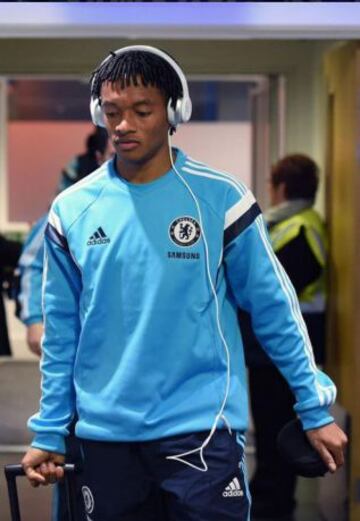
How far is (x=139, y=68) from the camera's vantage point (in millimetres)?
2648

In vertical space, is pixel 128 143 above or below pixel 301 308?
above

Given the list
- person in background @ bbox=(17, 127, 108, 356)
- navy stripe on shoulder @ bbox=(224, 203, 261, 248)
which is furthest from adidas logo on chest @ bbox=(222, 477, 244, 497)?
person in background @ bbox=(17, 127, 108, 356)

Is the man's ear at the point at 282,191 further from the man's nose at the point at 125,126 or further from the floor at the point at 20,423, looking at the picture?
the man's nose at the point at 125,126

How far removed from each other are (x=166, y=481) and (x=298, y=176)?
262 cm

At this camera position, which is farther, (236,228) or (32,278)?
(32,278)

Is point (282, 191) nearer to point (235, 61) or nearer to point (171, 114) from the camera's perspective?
point (235, 61)

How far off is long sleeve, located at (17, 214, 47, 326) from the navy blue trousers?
151 centimetres

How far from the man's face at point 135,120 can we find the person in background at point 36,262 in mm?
1247

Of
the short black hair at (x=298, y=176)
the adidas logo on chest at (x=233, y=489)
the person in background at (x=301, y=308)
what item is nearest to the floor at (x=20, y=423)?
the person in background at (x=301, y=308)

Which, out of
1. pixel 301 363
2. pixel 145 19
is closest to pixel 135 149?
pixel 301 363

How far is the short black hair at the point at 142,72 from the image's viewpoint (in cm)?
264

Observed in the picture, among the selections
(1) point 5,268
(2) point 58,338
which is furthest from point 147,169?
(1) point 5,268

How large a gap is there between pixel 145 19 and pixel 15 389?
1442 millimetres

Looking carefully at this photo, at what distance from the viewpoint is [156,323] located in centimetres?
257
